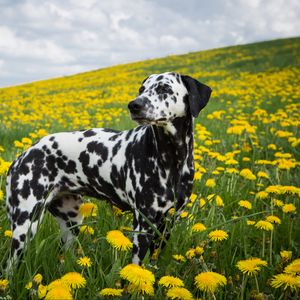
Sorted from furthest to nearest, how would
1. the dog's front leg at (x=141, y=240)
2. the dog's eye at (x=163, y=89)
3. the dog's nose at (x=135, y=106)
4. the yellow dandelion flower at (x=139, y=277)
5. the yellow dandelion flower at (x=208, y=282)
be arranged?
the dog's eye at (x=163, y=89) → the dog's front leg at (x=141, y=240) → the dog's nose at (x=135, y=106) → the yellow dandelion flower at (x=208, y=282) → the yellow dandelion flower at (x=139, y=277)

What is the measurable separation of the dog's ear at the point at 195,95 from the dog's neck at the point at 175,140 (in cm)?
11

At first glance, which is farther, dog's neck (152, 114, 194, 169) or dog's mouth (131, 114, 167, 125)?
dog's neck (152, 114, 194, 169)

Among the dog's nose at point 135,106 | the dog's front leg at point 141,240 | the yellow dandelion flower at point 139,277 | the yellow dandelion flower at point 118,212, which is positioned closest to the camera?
the yellow dandelion flower at point 139,277

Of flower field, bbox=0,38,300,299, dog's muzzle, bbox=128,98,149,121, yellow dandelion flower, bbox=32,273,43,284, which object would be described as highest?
dog's muzzle, bbox=128,98,149,121

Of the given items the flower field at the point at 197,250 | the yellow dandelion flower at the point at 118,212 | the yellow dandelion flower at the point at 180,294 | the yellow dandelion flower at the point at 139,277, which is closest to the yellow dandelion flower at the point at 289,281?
the flower field at the point at 197,250

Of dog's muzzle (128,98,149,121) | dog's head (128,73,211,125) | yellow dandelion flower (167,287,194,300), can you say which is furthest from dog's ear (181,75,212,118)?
yellow dandelion flower (167,287,194,300)

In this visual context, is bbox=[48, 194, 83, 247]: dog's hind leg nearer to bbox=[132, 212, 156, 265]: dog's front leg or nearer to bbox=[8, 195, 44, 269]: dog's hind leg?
bbox=[8, 195, 44, 269]: dog's hind leg

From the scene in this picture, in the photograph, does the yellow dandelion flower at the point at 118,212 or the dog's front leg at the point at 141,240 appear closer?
the dog's front leg at the point at 141,240

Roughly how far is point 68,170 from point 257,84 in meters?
13.0

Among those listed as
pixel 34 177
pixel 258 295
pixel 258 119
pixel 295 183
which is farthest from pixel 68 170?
pixel 258 119

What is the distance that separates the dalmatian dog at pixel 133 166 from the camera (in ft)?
8.80

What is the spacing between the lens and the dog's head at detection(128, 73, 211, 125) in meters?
2.56

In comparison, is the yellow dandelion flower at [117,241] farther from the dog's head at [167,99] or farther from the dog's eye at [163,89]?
the dog's eye at [163,89]

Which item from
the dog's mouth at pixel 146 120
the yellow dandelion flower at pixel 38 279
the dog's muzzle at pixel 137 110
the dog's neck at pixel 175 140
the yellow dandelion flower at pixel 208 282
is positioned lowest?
the yellow dandelion flower at pixel 208 282
